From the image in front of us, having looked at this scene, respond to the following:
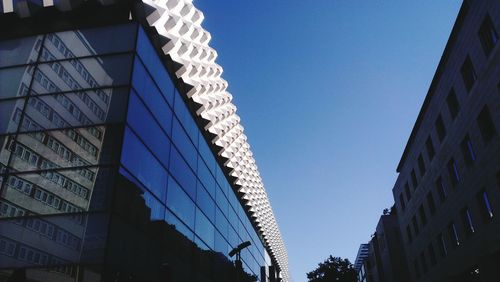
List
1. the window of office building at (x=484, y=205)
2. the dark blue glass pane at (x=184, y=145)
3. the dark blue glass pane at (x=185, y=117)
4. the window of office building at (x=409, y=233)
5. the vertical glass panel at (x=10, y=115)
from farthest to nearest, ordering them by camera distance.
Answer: the window of office building at (x=409, y=233)
the window of office building at (x=484, y=205)
the dark blue glass pane at (x=185, y=117)
the dark blue glass pane at (x=184, y=145)
the vertical glass panel at (x=10, y=115)

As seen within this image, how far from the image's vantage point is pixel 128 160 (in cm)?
1661

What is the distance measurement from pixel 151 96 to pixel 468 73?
19.5m

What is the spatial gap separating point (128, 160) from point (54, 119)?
152 inches

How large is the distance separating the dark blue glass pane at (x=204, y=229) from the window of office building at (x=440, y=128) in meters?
18.9

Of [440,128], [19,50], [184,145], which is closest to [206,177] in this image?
[184,145]

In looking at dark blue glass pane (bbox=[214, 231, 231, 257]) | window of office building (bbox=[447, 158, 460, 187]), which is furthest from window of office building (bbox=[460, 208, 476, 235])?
dark blue glass pane (bbox=[214, 231, 231, 257])

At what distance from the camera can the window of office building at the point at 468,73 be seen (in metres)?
25.1

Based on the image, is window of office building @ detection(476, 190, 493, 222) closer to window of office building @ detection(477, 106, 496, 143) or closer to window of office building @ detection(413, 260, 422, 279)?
window of office building @ detection(477, 106, 496, 143)

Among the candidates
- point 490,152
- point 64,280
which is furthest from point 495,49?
point 64,280

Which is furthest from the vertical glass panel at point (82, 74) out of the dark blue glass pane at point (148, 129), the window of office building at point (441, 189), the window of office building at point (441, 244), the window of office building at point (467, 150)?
the window of office building at point (441, 244)

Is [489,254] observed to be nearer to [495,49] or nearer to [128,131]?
[495,49]

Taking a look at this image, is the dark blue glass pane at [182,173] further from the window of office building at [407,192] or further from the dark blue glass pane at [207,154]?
the window of office building at [407,192]

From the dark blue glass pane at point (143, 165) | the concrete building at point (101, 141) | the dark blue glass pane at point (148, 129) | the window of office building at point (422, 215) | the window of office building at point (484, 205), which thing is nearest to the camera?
the concrete building at point (101, 141)

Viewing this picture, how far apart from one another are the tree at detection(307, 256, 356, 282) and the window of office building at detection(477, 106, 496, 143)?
46275 mm
